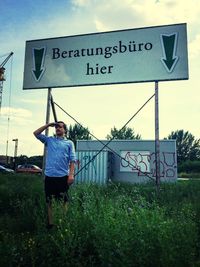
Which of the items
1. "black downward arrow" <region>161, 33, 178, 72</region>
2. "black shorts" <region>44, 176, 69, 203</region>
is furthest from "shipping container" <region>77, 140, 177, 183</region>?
"black shorts" <region>44, 176, 69, 203</region>

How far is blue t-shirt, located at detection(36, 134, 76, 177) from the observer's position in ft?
19.3

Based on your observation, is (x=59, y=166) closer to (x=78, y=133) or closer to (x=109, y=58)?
(x=109, y=58)

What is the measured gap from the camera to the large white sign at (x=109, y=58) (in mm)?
9578

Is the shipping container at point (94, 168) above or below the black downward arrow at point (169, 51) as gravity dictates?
below

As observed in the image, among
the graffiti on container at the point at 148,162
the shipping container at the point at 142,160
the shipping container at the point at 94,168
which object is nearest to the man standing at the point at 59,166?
the shipping container at the point at 94,168

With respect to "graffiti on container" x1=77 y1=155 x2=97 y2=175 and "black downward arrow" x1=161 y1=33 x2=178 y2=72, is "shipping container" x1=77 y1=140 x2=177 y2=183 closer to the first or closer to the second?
"graffiti on container" x1=77 y1=155 x2=97 y2=175

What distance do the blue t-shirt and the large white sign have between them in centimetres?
446

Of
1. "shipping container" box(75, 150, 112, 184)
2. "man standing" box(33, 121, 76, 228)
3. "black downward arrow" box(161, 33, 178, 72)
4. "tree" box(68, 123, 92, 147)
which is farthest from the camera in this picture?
"tree" box(68, 123, 92, 147)

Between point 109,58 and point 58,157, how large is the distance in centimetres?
507

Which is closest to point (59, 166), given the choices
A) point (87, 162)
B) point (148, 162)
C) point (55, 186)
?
point (55, 186)

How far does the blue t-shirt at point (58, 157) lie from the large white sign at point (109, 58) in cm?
446

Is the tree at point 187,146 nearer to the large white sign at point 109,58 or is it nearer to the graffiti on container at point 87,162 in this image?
the graffiti on container at point 87,162

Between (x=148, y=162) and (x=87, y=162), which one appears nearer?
(x=87, y=162)

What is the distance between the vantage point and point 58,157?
5898 millimetres
